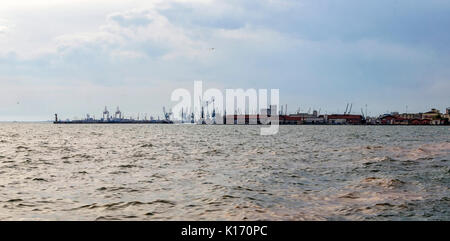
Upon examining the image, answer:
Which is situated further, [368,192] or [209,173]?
[209,173]

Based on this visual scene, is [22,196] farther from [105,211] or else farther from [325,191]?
[325,191]

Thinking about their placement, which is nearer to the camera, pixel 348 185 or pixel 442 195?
pixel 442 195

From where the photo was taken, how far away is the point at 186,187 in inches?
706

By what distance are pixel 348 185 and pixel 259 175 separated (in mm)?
5279

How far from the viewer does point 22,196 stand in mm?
15539
